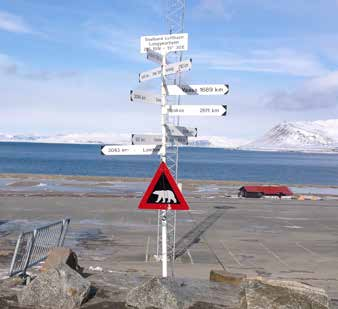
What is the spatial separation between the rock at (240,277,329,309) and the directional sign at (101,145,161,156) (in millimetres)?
3579

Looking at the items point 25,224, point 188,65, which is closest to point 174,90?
point 188,65

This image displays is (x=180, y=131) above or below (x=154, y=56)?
below

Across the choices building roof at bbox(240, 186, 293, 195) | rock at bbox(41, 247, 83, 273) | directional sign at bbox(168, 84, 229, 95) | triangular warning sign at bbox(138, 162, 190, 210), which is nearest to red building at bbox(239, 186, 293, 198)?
building roof at bbox(240, 186, 293, 195)

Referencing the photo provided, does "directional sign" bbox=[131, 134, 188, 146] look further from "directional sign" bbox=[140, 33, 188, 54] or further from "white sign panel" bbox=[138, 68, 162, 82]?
"directional sign" bbox=[140, 33, 188, 54]

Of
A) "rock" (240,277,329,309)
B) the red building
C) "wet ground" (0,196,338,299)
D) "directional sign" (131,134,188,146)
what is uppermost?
"directional sign" (131,134,188,146)

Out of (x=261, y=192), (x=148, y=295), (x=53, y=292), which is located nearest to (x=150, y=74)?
(x=148, y=295)

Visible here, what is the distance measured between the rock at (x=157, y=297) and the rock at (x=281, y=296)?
3.27 feet

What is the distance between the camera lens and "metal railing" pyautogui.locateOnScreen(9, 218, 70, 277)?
35.4 feet

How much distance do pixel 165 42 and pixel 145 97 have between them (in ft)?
4.79

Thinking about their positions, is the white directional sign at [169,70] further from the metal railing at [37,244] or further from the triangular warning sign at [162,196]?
the metal railing at [37,244]

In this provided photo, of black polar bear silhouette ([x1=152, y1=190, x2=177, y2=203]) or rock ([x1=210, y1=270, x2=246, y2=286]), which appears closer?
black polar bear silhouette ([x1=152, y1=190, x2=177, y2=203])

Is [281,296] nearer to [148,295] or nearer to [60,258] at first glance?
[148,295]

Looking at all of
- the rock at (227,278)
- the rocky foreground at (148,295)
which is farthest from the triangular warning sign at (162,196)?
the rock at (227,278)

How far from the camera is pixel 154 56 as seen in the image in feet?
37.5
